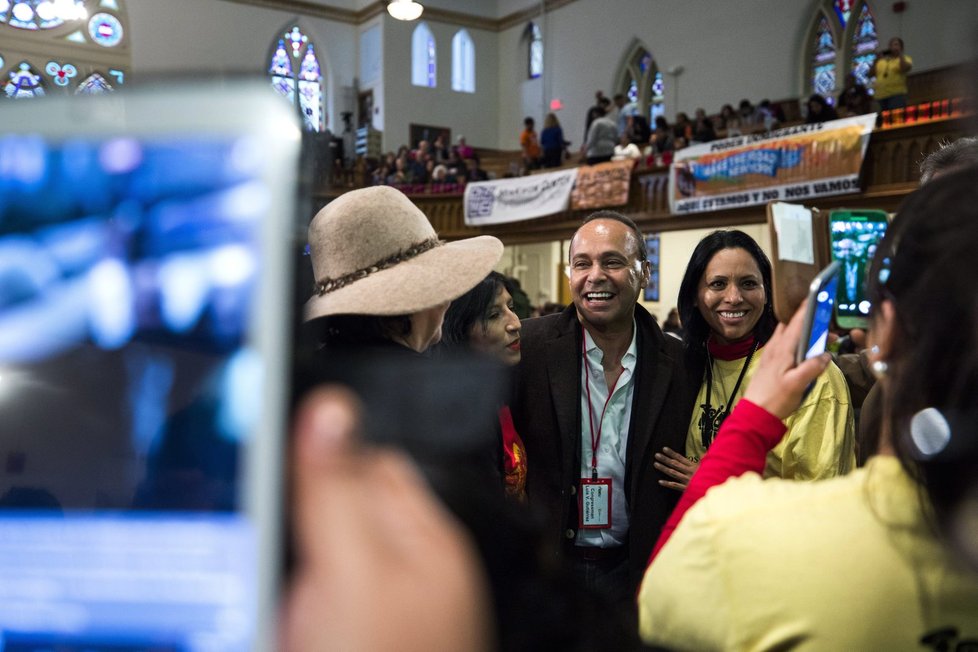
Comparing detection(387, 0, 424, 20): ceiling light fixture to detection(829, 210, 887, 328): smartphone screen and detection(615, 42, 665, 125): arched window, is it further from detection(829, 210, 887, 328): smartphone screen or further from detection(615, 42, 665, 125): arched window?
detection(829, 210, 887, 328): smartphone screen

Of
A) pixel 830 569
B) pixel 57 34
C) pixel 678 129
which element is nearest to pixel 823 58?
pixel 678 129

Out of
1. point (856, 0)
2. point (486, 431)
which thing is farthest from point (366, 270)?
point (856, 0)

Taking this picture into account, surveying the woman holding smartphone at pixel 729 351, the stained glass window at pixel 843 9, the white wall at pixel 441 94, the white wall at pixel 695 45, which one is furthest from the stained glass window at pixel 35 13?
the woman holding smartphone at pixel 729 351

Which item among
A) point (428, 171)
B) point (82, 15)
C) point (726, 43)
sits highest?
point (82, 15)

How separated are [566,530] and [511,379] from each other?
1.54ft

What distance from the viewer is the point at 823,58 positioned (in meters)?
14.7

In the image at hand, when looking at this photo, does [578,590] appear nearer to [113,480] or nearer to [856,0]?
[113,480]

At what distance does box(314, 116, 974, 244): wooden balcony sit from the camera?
8.68 meters

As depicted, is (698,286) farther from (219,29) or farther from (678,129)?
(219,29)

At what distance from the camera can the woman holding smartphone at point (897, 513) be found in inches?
30.3

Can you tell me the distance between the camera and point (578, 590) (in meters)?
0.59

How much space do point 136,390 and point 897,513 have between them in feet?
2.31

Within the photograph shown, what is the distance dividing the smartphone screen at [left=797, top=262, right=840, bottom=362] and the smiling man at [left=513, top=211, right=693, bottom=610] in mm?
1103

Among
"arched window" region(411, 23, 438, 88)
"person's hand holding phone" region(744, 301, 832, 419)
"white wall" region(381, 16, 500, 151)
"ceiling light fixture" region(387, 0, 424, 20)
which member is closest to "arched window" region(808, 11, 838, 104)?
"ceiling light fixture" region(387, 0, 424, 20)
